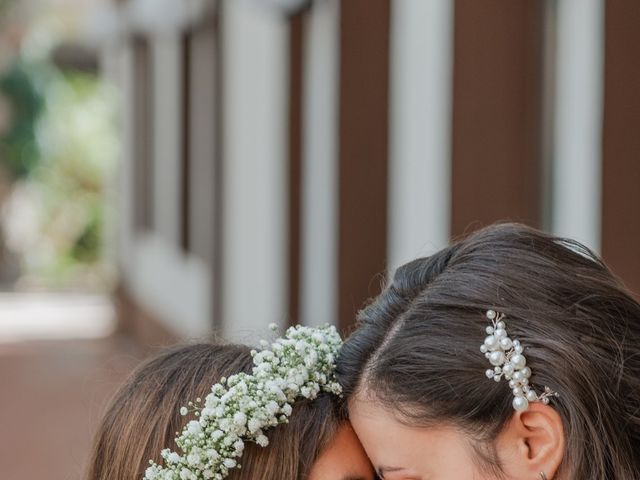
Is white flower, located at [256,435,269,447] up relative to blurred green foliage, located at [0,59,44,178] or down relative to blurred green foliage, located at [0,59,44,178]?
down

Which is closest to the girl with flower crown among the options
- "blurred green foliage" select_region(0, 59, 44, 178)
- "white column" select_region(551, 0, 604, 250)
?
"white column" select_region(551, 0, 604, 250)

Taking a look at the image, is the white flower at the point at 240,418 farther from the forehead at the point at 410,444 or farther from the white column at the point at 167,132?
the white column at the point at 167,132

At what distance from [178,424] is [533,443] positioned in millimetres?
518

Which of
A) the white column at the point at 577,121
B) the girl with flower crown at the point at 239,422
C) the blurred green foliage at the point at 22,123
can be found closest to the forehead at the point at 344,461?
the girl with flower crown at the point at 239,422

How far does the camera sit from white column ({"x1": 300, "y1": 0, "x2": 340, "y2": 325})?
5.30 m

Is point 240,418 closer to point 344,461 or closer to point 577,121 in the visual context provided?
point 344,461

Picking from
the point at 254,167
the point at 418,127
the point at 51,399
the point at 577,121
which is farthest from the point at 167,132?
the point at 577,121

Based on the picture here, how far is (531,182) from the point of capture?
340cm

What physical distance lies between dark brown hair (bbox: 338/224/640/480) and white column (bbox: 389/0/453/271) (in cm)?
187

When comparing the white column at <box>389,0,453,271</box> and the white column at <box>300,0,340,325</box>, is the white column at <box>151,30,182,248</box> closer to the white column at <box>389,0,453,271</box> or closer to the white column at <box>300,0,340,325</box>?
the white column at <box>300,0,340,325</box>

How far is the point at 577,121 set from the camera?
3.29m

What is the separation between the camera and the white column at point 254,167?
579cm

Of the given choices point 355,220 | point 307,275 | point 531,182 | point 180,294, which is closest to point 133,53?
point 180,294

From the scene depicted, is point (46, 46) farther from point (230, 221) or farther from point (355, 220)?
point (355, 220)
